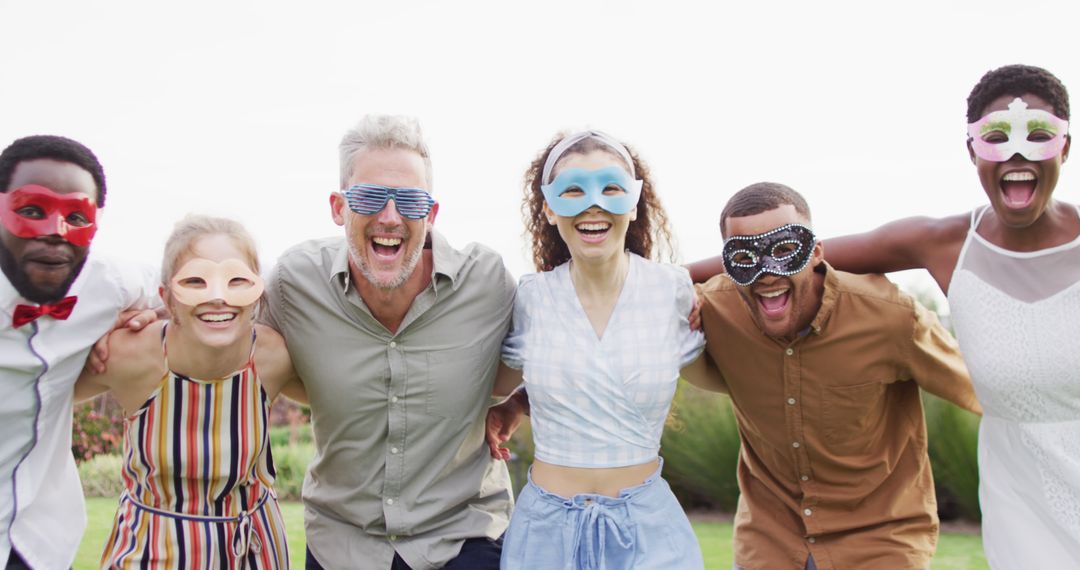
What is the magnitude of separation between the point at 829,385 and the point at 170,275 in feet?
9.18

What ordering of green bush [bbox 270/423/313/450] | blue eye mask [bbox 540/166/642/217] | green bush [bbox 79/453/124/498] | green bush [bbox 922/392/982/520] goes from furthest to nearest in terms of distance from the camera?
green bush [bbox 270/423/313/450] < green bush [bbox 79/453/124/498] < green bush [bbox 922/392/982/520] < blue eye mask [bbox 540/166/642/217]

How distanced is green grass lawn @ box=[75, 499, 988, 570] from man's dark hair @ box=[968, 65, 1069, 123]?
477 centimetres

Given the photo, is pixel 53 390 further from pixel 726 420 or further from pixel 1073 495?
pixel 726 420

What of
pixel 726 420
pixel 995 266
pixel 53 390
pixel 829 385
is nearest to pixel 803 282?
pixel 829 385

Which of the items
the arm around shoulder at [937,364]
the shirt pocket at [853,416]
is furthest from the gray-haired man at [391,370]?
the arm around shoulder at [937,364]

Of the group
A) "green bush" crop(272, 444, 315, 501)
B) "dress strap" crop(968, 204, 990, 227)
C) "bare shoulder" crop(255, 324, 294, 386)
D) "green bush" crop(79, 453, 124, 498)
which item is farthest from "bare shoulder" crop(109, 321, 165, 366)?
"green bush" crop(79, 453, 124, 498)

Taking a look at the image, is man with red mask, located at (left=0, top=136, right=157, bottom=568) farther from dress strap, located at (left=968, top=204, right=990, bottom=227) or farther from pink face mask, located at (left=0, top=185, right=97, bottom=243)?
dress strap, located at (left=968, top=204, right=990, bottom=227)

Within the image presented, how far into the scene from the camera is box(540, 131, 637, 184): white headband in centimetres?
415

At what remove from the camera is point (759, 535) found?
4461 millimetres

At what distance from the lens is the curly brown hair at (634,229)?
14.7 ft

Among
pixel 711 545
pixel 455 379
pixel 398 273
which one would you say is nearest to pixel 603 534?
pixel 455 379

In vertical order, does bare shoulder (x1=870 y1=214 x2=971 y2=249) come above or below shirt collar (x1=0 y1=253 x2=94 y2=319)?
above

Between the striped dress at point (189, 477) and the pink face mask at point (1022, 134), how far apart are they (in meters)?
3.15

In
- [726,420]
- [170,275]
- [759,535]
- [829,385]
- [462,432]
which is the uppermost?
[170,275]
